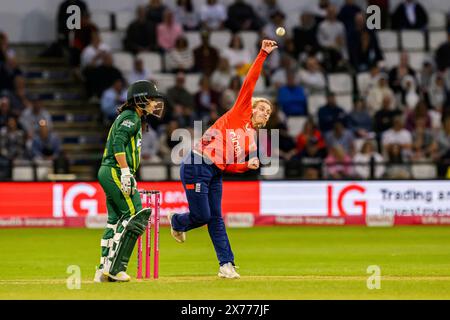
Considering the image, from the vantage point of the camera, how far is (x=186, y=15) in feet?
91.8

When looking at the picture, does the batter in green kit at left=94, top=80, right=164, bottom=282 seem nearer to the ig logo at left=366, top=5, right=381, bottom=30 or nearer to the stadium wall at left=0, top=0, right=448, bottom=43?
the ig logo at left=366, top=5, right=381, bottom=30

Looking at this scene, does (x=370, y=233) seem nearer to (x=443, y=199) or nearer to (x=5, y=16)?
(x=443, y=199)

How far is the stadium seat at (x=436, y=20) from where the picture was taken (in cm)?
2939

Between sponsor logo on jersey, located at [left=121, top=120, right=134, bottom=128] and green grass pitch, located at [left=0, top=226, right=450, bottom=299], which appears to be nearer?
green grass pitch, located at [left=0, top=226, right=450, bottom=299]

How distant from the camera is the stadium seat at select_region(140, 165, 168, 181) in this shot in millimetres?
24266

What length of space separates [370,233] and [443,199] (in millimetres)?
2409

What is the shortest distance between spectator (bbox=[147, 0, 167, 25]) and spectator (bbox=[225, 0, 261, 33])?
1.59 meters

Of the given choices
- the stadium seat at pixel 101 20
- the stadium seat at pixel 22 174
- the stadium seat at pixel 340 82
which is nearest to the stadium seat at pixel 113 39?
the stadium seat at pixel 101 20

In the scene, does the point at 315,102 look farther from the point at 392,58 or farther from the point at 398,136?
the point at 392,58

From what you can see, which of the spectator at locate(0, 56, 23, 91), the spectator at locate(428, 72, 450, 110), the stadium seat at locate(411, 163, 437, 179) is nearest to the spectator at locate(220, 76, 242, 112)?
the stadium seat at locate(411, 163, 437, 179)

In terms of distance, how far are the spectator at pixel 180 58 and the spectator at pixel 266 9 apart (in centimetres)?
225

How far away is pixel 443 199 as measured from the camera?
2353 centimetres

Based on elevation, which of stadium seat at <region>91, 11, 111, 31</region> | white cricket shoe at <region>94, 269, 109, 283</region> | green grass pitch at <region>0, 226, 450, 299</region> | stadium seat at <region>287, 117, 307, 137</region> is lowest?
green grass pitch at <region>0, 226, 450, 299</region>

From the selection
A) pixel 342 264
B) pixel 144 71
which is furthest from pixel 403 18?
pixel 342 264
